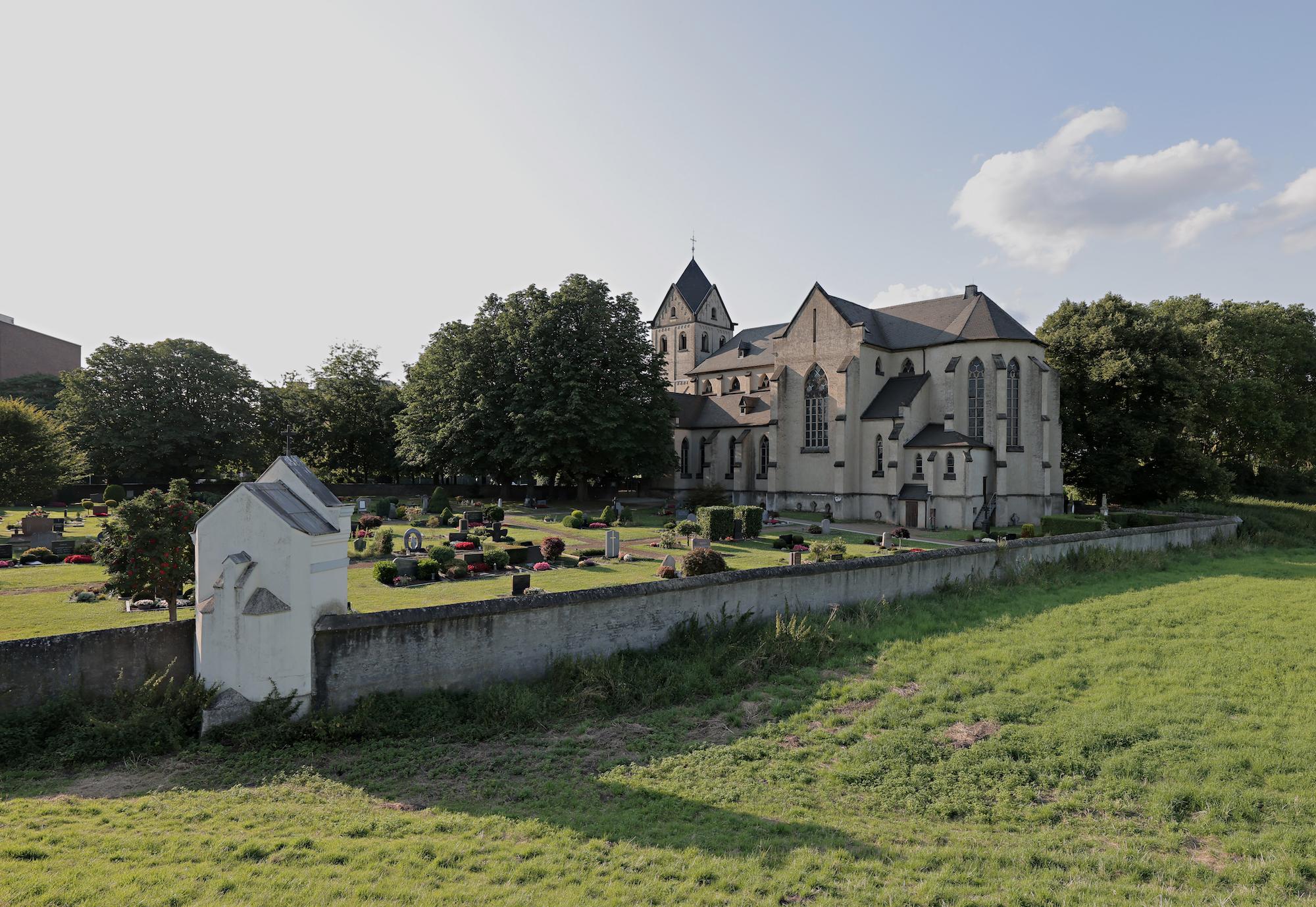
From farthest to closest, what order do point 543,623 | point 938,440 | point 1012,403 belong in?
point 1012,403, point 938,440, point 543,623

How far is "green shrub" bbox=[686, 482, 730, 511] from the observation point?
46.0 meters

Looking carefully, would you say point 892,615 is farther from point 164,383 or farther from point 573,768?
point 164,383

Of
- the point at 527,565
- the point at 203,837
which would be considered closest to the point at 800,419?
the point at 527,565

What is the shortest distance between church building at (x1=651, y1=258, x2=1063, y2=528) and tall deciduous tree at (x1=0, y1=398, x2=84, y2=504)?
33122mm

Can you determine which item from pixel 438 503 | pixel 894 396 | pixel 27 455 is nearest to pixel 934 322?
pixel 894 396

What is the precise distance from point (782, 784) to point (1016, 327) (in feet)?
134

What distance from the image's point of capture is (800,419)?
47.5 meters

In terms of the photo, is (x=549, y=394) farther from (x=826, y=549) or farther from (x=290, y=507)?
(x=290, y=507)

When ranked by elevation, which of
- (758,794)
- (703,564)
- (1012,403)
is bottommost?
(758,794)

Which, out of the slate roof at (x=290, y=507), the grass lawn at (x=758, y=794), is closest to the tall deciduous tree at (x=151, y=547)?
the slate roof at (x=290, y=507)

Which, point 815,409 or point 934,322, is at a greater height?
point 934,322

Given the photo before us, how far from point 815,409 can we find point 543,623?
3585 centimetres

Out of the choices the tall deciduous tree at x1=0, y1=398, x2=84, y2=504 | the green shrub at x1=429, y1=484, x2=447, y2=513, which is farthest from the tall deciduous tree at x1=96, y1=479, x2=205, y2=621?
the green shrub at x1=429, y1=484, x2=447, y2=513

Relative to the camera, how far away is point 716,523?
3262cm
